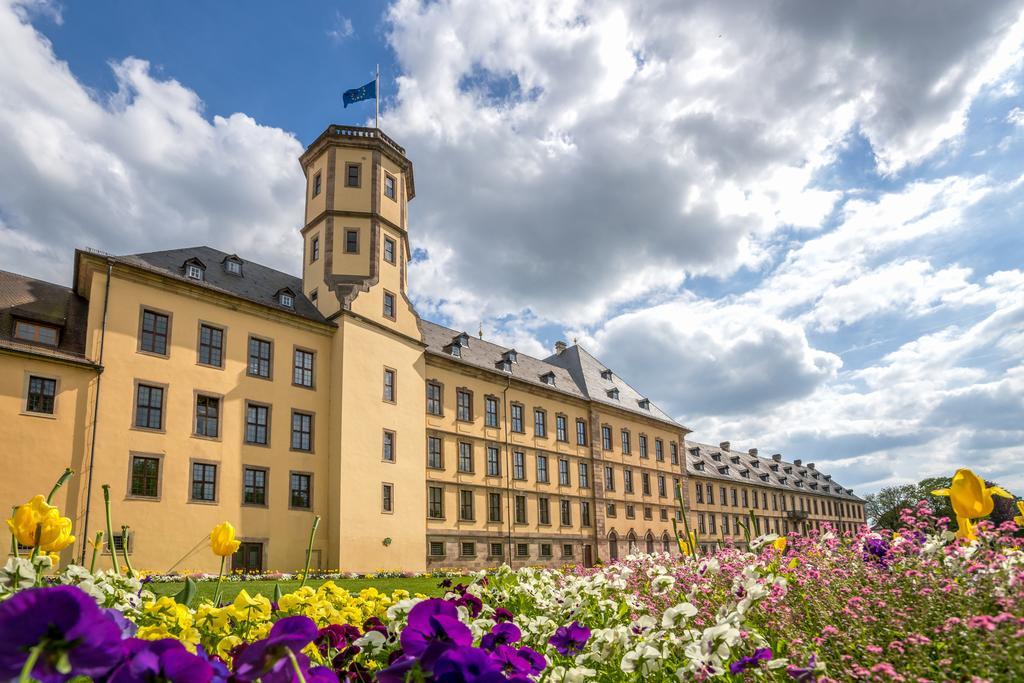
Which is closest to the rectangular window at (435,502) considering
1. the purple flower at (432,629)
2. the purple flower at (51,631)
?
Answer: the purple flower at (432,629)

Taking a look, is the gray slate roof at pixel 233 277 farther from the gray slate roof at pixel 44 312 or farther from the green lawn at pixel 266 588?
the green lawn at pixel 266 588

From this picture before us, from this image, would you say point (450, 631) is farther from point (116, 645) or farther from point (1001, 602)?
point (1001, 602)

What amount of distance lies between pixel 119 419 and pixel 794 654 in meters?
23.4

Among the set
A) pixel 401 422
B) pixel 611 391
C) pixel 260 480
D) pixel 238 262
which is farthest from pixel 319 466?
pixel 611 391

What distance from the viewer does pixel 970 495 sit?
4.12 metres

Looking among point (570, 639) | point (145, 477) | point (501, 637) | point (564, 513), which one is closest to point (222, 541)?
point (570, 639)

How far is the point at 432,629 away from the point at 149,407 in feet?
78.4

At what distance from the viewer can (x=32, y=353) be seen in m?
19.9

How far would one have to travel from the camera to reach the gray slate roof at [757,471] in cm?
5881

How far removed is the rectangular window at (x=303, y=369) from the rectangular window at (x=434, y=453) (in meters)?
7.27

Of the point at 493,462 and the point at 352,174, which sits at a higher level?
the point at 352,174

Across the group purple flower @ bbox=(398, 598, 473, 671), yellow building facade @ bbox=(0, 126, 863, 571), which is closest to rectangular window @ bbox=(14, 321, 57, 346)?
yellow building facade @ bbox=(0, 126, 863, 571)

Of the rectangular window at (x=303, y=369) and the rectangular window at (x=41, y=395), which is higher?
the rectangular window at (x=303, y=369)

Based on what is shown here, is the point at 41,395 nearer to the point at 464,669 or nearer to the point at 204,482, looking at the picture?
the point at 204,482
